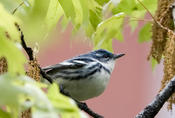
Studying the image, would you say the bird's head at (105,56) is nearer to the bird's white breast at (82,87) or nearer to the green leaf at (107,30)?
the bird's white breast at (82,87)

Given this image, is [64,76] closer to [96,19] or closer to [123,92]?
[96,19]

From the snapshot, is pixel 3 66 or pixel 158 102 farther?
pixel 158 102

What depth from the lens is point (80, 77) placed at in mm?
2953

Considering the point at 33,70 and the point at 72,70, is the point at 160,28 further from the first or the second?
the point at 72,70

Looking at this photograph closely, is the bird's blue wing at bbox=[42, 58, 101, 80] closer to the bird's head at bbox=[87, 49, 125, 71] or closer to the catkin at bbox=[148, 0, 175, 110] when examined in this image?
the bird's head at bbox=[87, 49, 125, 71]

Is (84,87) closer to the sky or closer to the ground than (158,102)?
closer to the ground

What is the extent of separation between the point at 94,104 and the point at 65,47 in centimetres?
107

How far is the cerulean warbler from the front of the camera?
2.93m

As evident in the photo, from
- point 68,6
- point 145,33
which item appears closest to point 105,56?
point 145,33

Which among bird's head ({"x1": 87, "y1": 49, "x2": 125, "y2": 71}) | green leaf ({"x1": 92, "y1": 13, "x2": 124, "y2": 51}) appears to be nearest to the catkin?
green leaf ({"x1": 92, "y1": 13, "x2": 124, "y2": 51})

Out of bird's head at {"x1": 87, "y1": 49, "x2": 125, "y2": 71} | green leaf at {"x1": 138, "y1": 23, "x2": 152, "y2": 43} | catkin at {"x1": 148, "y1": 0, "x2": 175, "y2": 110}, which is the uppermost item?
catkin at {"x1": 148, "y1": 0, "x2": 175, "y2": 110}

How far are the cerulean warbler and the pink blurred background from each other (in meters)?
4.27

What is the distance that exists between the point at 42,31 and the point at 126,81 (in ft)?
20.2

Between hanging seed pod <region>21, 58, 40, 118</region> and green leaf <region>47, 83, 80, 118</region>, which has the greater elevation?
green leaf <region>47, 83, 80, 118</region>
